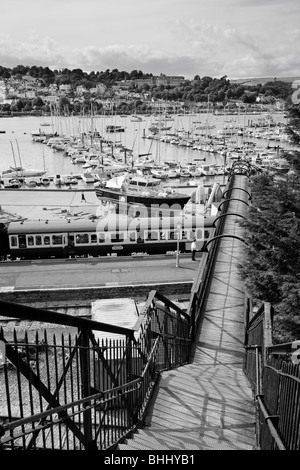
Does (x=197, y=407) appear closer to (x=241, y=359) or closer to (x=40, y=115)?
(x=241, y=359)

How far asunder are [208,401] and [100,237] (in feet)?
70.2

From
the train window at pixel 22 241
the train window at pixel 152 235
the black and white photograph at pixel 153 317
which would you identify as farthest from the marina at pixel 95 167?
the train window at pixel 22 241

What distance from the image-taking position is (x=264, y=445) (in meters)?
4.38

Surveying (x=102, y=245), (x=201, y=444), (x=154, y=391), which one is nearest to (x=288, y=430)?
(x=201, y=444)

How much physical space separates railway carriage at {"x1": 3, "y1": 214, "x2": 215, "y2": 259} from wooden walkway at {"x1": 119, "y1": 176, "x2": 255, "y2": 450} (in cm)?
1575

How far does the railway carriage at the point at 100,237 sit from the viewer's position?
26.9 metres

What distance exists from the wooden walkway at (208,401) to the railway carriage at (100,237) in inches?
620

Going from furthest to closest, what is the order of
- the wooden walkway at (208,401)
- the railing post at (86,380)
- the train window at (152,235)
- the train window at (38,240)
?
the train window at (152,235) → the train window at (38,240) → the wooden walkway at (208,401) → the railing post at (86,380)

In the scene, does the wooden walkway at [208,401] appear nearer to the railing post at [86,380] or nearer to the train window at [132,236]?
the railing post at [86,380]

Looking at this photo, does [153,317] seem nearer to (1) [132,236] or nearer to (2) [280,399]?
(2) [280,399]

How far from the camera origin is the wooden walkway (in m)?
4.97

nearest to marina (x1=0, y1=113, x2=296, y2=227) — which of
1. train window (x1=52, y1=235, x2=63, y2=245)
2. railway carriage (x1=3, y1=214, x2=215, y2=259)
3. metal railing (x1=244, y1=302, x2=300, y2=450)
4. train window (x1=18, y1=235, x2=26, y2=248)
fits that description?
railway carriage (x1=3, y1=214, x2=215, y2=259)

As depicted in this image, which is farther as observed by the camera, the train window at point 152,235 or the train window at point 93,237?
the train window at point 152,235

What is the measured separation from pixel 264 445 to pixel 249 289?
9114 millimetres
